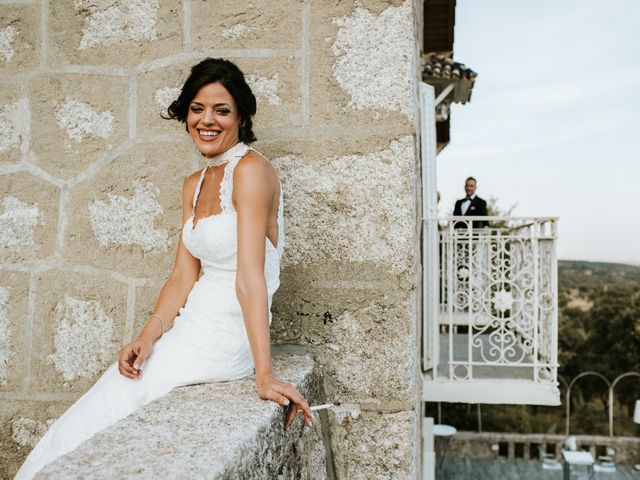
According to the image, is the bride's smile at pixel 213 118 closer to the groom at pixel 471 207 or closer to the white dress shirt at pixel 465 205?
the groom at pixel 471 207

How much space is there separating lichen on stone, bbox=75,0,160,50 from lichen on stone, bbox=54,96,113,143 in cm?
23

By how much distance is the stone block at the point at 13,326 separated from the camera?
2312 mm

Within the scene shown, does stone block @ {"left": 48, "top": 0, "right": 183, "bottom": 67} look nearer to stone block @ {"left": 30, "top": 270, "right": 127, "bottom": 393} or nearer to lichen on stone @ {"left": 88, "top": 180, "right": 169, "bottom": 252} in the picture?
lichen on stone @ {"left": 88, "top": 180, "right": 169, "bottom": 252}

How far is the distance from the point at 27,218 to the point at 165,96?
0.72 m

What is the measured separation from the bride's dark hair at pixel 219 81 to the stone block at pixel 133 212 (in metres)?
0.37

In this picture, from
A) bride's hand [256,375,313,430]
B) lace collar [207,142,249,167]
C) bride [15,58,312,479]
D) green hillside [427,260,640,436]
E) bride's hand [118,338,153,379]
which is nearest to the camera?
bride's hand [256,375,313,430]

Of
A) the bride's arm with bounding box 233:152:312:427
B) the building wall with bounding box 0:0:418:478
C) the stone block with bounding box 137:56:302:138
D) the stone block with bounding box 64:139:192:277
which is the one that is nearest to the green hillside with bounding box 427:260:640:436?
the building wall with bounding box 0:0:418:478

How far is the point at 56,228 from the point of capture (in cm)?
229

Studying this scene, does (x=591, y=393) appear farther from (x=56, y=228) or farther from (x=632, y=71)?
(x=56, y=228)

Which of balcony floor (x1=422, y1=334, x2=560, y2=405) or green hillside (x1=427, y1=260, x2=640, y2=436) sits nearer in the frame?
balcony floor (x1=422, y1=334, x2=560, y2=405)

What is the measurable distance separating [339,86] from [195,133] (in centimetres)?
59

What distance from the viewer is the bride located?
5.41 feet

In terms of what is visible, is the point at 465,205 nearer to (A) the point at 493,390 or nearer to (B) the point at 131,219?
(A) the point at 493,390

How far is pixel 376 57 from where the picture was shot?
215 cm
